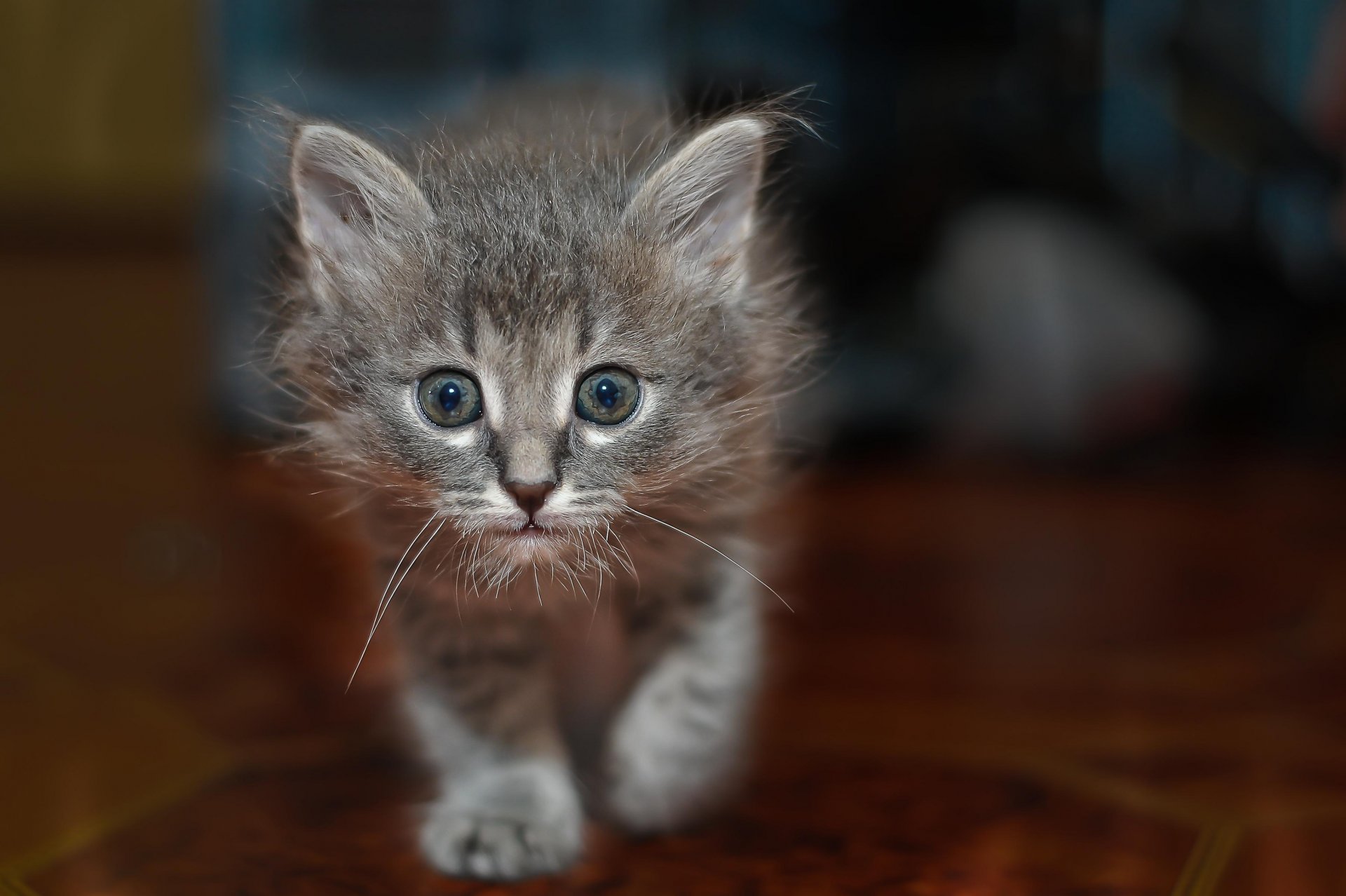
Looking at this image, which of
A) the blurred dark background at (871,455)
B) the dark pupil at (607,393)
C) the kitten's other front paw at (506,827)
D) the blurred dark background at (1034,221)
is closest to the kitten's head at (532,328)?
the dark pupil at (607,393)

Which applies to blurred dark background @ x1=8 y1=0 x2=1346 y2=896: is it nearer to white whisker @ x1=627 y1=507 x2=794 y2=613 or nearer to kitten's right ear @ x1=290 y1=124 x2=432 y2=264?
kitten's right ear @ x1=290 y1=124 x2=432 y2=264

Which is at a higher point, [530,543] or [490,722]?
[530,543]

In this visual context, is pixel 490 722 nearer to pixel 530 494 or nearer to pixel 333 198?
pixel 530 494

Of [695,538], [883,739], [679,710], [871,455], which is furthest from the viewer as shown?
[871,455]

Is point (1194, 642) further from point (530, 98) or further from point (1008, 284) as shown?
point (1008, 284)

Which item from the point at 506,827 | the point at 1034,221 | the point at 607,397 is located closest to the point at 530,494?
the point at 607,397

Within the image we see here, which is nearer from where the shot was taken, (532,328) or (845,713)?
(532,328)

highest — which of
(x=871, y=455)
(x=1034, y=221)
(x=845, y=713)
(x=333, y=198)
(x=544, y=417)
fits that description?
(x=1034, y=221)

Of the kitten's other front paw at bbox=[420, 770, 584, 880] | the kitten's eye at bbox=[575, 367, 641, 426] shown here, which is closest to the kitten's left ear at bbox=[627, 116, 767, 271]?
the kitten's eye at bbox=[575, 367, 641, 426]
